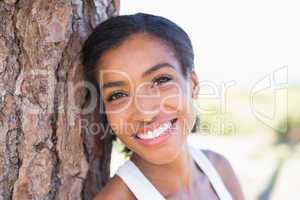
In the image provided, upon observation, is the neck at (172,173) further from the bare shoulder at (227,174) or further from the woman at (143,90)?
the bare shoulder at (227,174)

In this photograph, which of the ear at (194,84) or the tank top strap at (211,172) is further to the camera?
the tank top strap at (211,172)

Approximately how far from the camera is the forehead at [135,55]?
1391 mm

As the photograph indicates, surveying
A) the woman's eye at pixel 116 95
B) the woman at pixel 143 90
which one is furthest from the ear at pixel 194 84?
the woman's eye at pixel 116 95

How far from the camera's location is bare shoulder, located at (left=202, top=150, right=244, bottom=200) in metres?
1.84

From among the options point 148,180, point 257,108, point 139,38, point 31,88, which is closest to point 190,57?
point 139,38

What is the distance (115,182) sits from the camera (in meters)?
1.50

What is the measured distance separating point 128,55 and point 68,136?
0.27 meters

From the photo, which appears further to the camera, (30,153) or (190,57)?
(190,57)

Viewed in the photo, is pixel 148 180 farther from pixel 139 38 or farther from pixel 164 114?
pixel 139 38

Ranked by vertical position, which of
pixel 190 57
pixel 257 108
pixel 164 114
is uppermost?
pixel 190 57

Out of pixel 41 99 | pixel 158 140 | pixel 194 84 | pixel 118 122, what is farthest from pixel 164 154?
pixel 41 99

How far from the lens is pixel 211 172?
1.77 meters

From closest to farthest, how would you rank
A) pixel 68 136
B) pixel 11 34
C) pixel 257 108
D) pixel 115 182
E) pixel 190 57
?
pixel 11 34
pixel 68 136
pixel 115 182
pixel 190 57
pixel 257 108

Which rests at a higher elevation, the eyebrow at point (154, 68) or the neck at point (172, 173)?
the eyebrow at point (154, 68)
